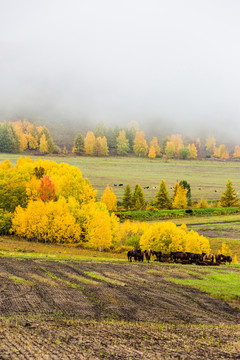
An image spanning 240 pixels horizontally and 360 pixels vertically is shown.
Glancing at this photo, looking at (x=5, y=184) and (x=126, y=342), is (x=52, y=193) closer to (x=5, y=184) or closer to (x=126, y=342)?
(x=5, y=184)

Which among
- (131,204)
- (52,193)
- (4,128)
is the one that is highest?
(4,128)

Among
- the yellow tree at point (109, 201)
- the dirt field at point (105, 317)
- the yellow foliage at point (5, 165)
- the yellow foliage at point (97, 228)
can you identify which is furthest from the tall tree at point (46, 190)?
the dirt field at point (105, 317)

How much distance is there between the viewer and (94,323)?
546 inches

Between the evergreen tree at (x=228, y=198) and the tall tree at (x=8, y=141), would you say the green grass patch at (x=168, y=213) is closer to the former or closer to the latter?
the evergreen tree at (x=228, y=198)

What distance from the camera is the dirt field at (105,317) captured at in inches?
429

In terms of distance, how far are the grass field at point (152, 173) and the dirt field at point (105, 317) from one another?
91.1 meters

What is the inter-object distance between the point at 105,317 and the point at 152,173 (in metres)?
147

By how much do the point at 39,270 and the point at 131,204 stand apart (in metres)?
77.3

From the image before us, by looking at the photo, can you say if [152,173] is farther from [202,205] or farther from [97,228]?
[97,228]

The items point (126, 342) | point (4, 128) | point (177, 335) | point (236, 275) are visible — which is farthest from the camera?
point (4, 128)

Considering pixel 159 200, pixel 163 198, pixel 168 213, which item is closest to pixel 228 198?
pixel 163 198

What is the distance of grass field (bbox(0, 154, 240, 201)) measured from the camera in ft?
436

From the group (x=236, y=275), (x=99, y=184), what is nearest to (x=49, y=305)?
(x=236, y=275)

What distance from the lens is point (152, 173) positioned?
16038cm
